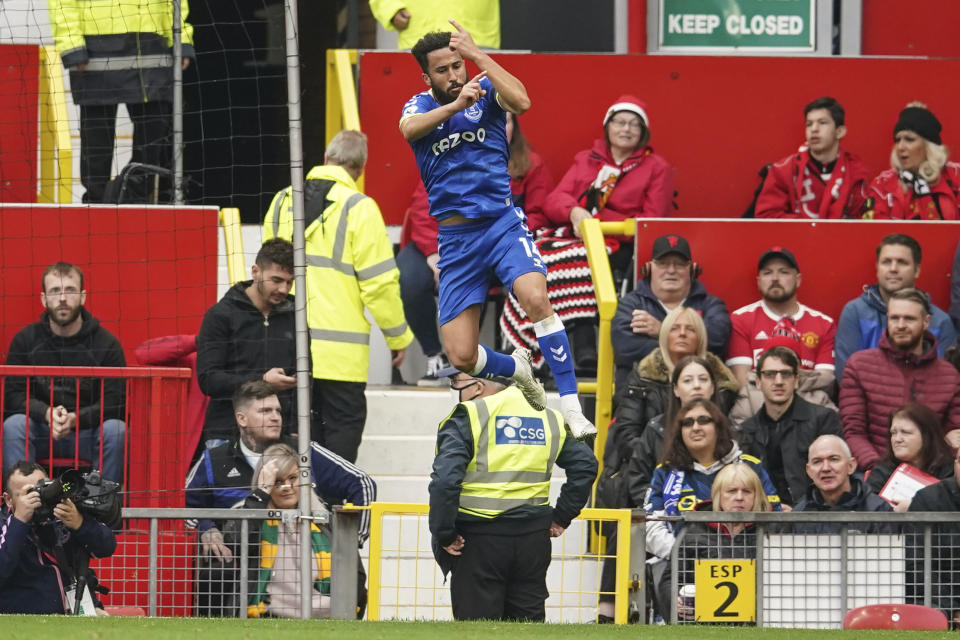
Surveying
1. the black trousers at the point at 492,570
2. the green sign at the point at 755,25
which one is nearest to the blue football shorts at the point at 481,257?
the black trousers at the point at 492,570

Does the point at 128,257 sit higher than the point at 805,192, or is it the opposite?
the point at 805,192

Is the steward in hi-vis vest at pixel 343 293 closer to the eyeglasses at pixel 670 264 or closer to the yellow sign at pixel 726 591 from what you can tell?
the eyeglasses at pixel 670 264

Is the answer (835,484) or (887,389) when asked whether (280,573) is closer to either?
(835,484)

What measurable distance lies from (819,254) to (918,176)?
94 cm

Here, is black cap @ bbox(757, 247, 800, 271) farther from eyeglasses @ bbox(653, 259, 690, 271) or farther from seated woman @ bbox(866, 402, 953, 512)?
seated woman @ bbox(866, 402, 953, 512)

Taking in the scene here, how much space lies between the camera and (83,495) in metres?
7.41

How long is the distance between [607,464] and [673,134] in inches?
159

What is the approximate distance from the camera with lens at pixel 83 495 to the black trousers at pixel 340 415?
2256 mm

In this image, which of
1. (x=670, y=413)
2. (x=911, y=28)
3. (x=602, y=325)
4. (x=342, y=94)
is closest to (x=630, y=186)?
(x=602, y=325)

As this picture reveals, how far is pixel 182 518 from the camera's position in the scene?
7469mm

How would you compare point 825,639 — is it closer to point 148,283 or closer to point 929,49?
point 148,283

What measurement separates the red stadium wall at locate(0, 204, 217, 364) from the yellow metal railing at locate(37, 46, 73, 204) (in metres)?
1.42

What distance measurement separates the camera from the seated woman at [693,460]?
8.60 meters

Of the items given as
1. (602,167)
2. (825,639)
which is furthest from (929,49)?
(825,639)
